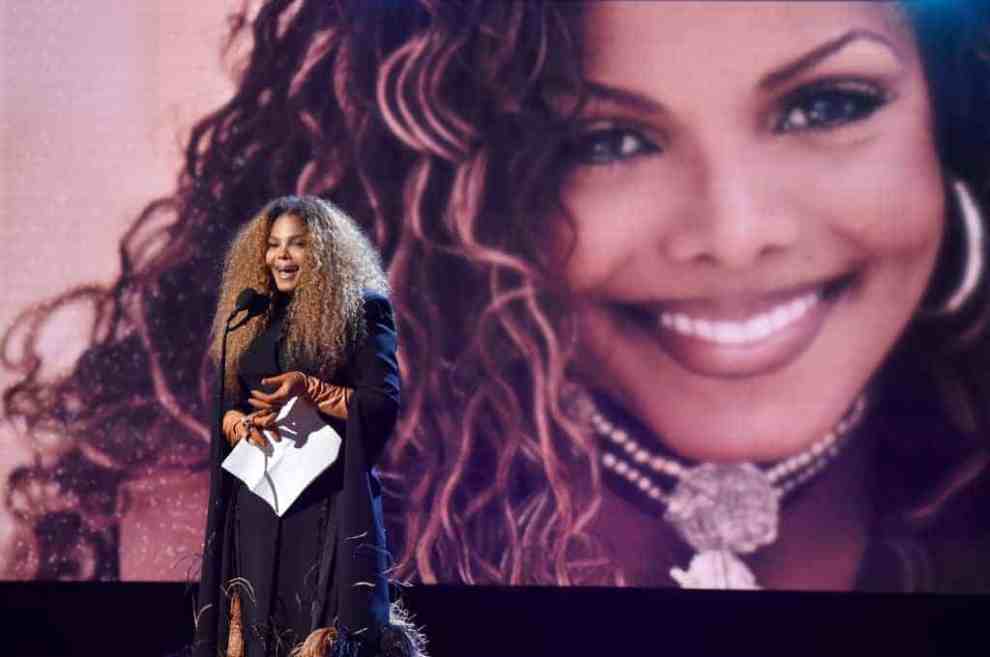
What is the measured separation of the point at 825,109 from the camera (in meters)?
3.63

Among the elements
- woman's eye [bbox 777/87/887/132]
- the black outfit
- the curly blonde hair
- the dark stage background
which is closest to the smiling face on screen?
woman's eye [bbox 777/87/887/132]

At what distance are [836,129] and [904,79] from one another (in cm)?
24

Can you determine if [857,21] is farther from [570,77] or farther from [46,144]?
[46,144]

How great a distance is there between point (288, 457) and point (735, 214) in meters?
1.84

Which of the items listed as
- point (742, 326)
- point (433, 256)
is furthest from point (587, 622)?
point (433, 256)

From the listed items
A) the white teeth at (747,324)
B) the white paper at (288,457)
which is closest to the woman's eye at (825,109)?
the white teeth at (747,324)

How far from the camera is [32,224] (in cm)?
390

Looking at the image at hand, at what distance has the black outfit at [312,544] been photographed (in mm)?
2207

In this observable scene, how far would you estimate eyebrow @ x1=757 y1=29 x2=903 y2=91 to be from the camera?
3.60 meters

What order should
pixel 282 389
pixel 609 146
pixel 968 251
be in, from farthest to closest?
pixel 609 146, pixel 968 251, pixel 282 389

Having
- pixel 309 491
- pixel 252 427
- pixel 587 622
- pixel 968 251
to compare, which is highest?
pixel 968 251

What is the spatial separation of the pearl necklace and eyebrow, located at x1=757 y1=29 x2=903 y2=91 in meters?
0.97

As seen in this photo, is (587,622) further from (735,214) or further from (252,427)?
(252,427)

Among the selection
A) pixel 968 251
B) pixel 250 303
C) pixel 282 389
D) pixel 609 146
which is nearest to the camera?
pixel 282 389
